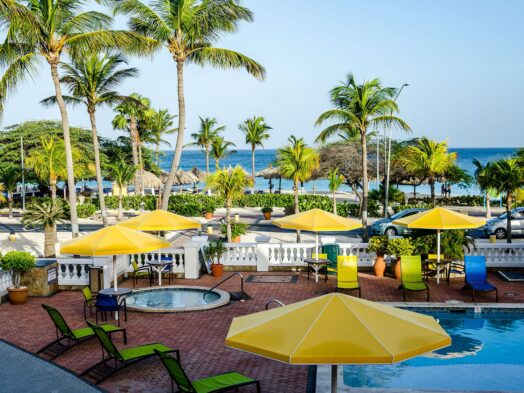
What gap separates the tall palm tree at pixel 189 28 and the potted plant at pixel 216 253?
6.46 metres

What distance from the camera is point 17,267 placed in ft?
54.5

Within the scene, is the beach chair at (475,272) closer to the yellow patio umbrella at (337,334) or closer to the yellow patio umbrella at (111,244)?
the yellow patio umbrella at (111,244)

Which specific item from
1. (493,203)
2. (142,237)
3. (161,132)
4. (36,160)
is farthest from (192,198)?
(142,237)

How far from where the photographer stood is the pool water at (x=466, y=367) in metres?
10.8

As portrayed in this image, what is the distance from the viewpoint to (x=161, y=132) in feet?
233

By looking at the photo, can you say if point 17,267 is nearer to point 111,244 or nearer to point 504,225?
point 111,244

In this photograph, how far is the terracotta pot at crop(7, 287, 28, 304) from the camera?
16.3 m

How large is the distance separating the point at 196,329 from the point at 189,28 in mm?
16050

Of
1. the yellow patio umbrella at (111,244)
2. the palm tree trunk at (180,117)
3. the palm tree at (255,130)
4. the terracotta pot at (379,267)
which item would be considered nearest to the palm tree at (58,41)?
the palm tree trunk at (180,117)

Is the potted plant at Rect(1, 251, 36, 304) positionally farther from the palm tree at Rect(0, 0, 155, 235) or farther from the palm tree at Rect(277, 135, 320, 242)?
the palm tree at Rect(277, 135, 320, 242)

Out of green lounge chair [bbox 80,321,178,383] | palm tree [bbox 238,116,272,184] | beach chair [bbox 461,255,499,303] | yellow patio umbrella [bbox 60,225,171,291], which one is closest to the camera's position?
green lounge chair [bbox 80,321,178,383]

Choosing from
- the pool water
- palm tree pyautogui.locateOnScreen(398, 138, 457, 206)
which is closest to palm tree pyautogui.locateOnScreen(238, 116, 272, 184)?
palm tree pyautogui.locateOnScreen(398, 138, 457, 206)

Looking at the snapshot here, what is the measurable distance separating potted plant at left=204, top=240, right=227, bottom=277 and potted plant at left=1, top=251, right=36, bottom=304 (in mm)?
5965

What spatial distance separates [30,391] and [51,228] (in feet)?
46.3
